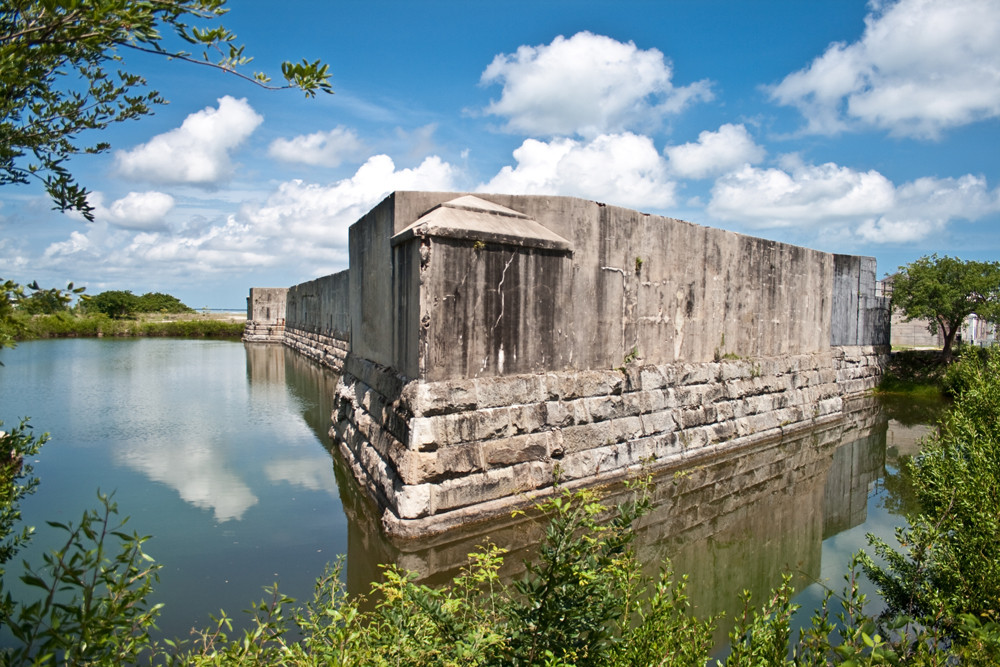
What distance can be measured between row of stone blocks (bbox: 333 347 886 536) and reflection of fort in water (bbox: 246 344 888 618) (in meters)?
0.25

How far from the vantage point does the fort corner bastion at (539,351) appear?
230 inches

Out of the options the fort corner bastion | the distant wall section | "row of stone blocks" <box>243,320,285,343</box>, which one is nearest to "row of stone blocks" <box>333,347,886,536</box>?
the fort corner bastion

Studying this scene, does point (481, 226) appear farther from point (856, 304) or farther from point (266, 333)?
point (266, 333)

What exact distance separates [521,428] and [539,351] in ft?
3.07

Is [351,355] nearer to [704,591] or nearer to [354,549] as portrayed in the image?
[354,549]

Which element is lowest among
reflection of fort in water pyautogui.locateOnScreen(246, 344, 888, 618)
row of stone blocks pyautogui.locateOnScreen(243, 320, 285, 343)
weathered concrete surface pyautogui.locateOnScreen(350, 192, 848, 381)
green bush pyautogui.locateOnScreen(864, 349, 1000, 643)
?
reflection of fort in water pyautogui.locateOnScreen(246, 344, 888, 618)

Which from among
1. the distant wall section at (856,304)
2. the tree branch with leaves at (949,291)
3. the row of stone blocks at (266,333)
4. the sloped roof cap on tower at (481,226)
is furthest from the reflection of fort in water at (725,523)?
the row of stone blocks at (266,333)

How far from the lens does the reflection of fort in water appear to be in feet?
16.7

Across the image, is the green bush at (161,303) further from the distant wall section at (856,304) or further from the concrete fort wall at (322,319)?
the distant wall section at (856,304)

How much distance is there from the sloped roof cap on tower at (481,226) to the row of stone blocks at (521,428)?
147cm

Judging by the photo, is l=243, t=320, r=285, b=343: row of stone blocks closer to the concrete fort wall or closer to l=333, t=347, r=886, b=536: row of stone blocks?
the concrete fort wall

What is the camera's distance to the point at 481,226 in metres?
6.16

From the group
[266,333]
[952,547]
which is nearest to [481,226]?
[952,547]

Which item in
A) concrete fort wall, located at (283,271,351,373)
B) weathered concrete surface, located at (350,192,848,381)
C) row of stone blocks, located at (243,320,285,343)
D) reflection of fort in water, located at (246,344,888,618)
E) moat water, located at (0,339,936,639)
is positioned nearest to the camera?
moat water, located at (0,339,936,639)
